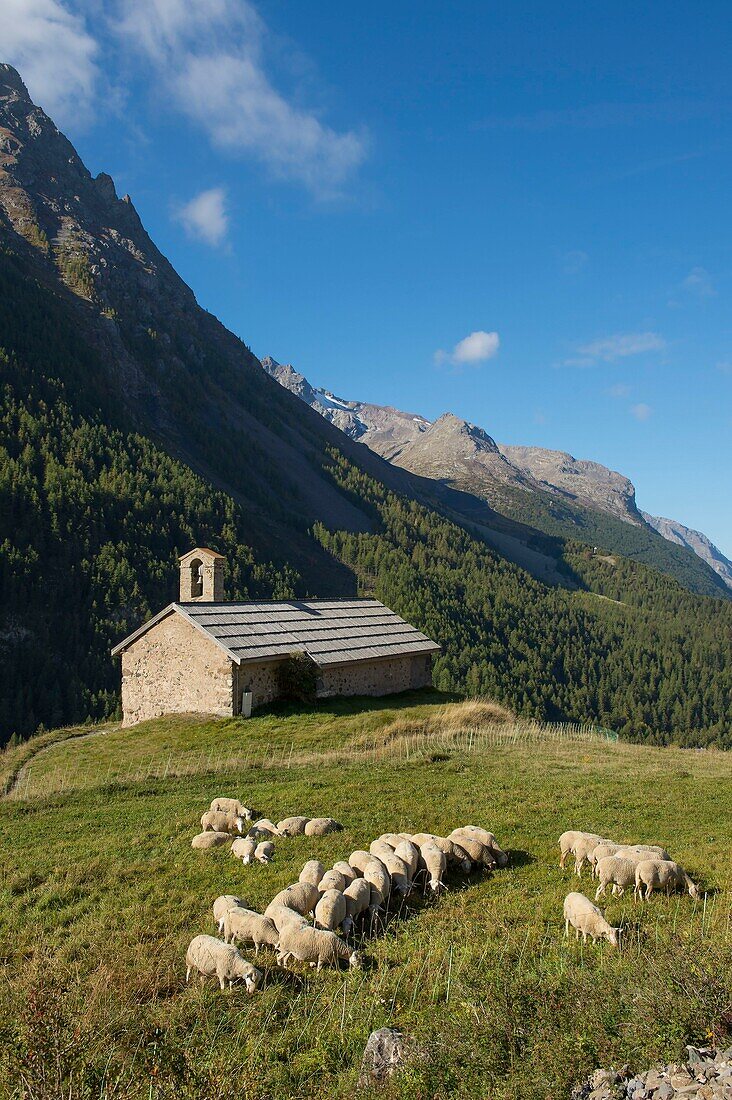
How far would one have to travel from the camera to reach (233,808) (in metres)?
17.8

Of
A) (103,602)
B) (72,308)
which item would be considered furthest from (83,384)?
(103,602)

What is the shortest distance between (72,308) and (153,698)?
183 m

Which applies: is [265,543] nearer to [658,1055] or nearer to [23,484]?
[23,484]

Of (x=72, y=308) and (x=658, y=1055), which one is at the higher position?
(x=72, y=308)

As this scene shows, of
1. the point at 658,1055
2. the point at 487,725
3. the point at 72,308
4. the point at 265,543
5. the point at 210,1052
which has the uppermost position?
the point at 72,308

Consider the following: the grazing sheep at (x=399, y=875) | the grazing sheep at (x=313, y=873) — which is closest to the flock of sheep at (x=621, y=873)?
the grazing sheep at (x=399, y=875)

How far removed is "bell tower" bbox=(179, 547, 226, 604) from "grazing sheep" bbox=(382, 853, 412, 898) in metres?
27.8

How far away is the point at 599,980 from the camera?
8.51 metres

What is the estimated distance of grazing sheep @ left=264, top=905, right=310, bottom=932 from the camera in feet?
34.2

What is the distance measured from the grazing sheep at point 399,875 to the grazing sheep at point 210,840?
4.67 meters

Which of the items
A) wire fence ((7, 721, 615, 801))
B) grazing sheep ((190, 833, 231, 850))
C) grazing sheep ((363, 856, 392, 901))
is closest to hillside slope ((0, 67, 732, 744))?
wire fence ((7, 721, 615, 801))

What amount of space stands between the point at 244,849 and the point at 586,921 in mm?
7394

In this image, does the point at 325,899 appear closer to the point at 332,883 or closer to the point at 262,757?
the point at 332,883

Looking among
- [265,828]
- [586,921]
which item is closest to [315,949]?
[586,921]
